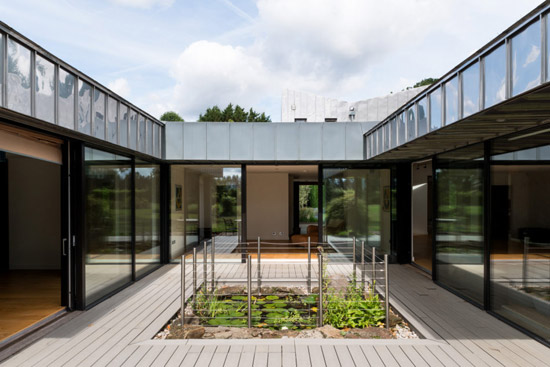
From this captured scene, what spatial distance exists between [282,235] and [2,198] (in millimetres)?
8921

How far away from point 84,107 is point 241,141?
4411 mm

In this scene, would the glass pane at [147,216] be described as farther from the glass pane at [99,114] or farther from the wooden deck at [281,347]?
the wooden deck at [281,347]

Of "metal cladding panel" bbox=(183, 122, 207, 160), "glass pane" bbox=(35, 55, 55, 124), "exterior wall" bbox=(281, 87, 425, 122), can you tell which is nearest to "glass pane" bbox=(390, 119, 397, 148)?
"metal cladding panel" bbox=(183, 122, 207, 160)

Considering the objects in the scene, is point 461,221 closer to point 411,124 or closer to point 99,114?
point 411,124

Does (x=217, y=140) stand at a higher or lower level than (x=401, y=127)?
higher

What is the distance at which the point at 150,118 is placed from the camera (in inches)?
312

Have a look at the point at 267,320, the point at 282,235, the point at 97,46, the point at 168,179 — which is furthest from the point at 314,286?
the point at 97,46

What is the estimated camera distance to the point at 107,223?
641 cm

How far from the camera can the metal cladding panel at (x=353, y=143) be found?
9031 mm

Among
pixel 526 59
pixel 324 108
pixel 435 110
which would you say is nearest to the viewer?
pixel 526 59

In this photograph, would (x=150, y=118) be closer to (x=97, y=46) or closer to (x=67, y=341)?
(x=67, y=341)

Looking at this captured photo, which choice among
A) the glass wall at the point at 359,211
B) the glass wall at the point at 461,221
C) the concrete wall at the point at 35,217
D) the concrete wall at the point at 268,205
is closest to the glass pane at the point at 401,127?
the glass wall at the point at 461,221

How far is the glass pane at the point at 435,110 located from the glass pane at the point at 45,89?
4.65 m

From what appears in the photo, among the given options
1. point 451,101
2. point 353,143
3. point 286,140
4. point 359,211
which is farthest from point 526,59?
point 359,211
